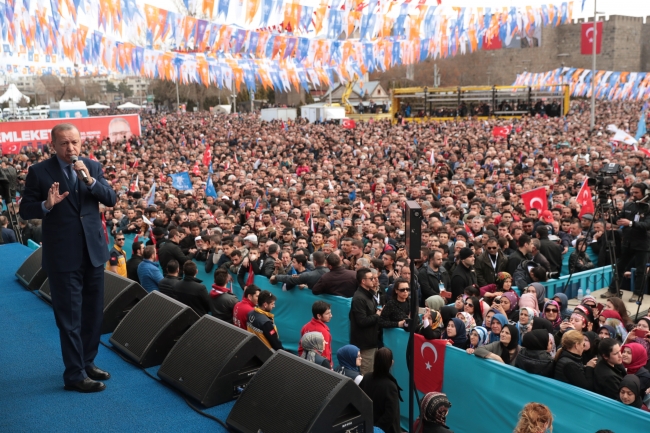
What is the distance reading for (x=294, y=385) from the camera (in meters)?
3.31

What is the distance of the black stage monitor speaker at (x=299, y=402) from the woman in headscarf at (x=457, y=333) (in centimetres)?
303

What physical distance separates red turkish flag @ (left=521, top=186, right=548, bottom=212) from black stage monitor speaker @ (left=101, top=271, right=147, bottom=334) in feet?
28.1

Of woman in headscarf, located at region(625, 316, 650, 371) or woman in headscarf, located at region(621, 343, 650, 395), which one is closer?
woman in headscarf, located at region(621, 343, 650, 395)

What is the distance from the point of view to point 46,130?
30.6 meters

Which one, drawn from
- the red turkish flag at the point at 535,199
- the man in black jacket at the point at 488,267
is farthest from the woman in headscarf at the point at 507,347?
the red turkish flag at the point at 535,199

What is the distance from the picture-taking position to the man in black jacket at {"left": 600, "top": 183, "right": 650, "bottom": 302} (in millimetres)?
9266

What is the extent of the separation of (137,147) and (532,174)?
19.4 meters

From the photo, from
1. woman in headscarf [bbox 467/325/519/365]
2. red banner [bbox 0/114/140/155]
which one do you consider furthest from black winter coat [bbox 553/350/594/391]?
red banner [bbox 0/114/140/155]

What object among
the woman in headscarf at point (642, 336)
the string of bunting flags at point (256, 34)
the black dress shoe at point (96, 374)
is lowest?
the woman in headscarf at point (642, 336)

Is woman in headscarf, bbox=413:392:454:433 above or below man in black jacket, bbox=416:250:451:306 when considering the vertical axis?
above

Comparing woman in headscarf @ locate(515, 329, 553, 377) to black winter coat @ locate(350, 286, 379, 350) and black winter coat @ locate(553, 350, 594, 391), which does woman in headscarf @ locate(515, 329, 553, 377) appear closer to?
black winter coat @ locate(553, 350, 594, 391)

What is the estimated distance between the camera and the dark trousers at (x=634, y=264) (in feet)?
30.8

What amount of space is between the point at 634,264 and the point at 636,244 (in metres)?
0.53

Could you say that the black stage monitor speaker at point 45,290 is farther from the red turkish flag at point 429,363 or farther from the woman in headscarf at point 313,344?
the red turkish flag at point 429,363
